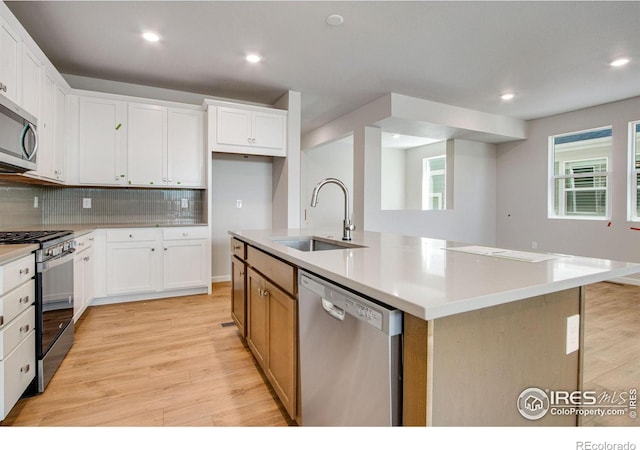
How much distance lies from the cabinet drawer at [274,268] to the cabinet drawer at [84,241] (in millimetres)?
1686

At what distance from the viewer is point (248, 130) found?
406cm

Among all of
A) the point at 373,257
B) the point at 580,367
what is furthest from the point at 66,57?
the point at 580,367

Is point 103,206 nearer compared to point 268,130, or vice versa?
point 103,206

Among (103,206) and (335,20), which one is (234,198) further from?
(335,20)

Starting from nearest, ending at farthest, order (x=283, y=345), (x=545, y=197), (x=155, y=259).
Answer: (x=283, y=345) < (x=155, y=259) < (x=545, y=197)

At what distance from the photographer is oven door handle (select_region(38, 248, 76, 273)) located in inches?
74.2

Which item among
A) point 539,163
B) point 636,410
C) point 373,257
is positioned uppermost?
point 539,163

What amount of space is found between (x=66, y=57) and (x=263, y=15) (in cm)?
222

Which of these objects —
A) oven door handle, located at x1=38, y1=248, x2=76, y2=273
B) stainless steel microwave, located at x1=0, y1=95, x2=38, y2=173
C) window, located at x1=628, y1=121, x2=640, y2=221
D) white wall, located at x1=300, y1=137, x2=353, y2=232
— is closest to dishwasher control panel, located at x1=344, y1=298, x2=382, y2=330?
oven door handle, located at x1=38, y1=248, x2=76, y2=273

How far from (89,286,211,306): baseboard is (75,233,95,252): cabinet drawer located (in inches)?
26.6

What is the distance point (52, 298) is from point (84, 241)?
116cm

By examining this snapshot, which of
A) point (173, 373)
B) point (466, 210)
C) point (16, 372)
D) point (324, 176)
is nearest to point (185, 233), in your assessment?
point (173, 373)
